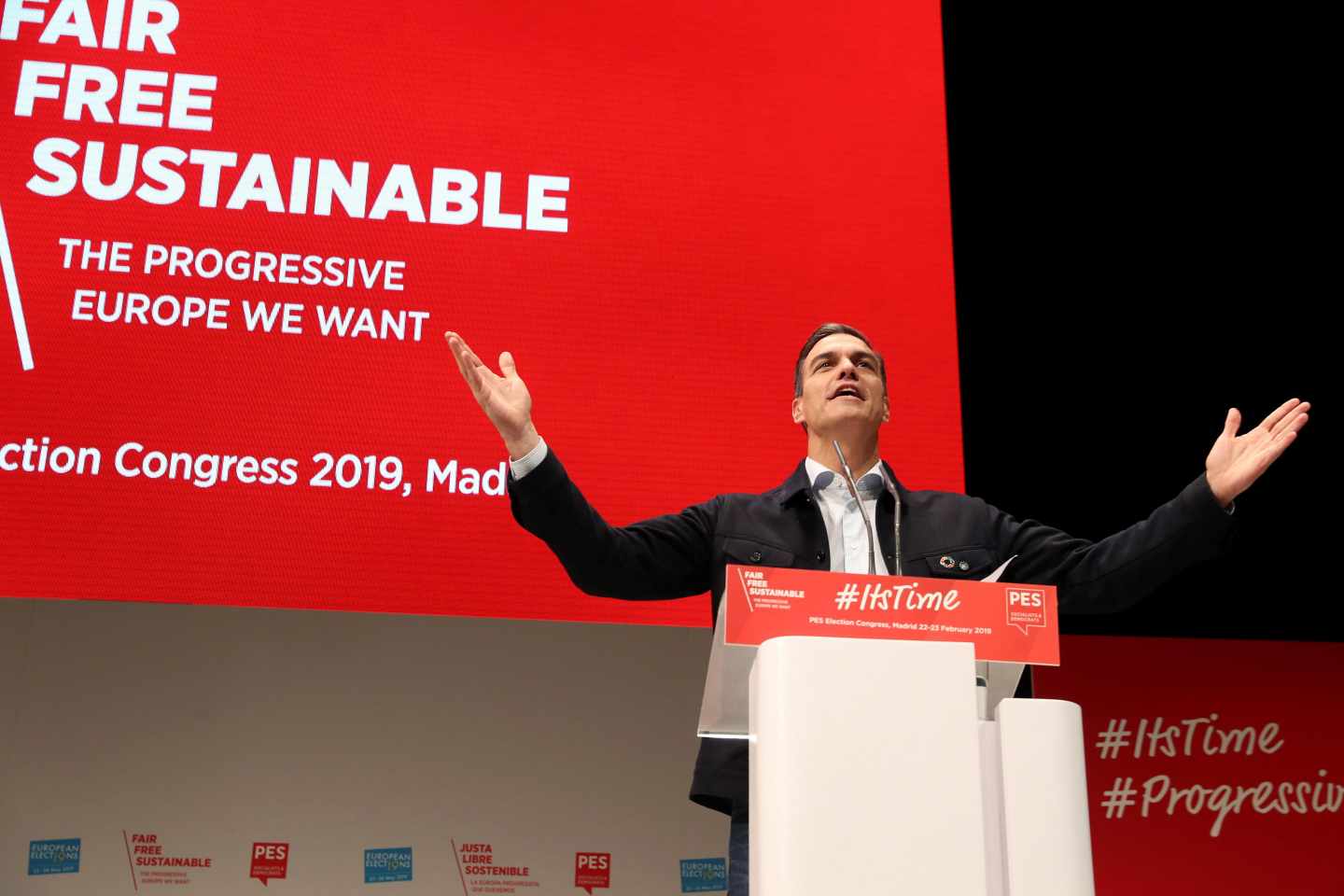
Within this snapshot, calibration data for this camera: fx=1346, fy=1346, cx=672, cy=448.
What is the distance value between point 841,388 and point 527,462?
72cm

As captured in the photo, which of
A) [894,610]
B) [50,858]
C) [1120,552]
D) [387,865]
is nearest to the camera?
[894,610]

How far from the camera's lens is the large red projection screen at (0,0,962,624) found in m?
3.07

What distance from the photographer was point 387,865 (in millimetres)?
Answer: 3762

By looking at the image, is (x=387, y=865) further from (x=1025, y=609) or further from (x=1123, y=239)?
(x=1123, y=239)

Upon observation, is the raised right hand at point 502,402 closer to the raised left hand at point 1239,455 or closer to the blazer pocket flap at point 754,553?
the blazer pocket flap at point 754,553

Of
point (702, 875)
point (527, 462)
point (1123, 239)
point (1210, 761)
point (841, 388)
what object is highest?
point (1123, 239)

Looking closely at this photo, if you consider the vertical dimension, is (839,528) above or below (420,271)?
below

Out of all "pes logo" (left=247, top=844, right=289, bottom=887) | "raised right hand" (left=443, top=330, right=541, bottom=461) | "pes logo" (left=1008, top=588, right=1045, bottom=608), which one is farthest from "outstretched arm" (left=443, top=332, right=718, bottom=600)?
"pes logo" (left=247, top=844, right=289, bottom=887)

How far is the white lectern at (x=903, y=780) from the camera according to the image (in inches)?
54.4

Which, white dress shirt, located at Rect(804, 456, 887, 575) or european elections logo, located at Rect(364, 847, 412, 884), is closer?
white dress shirt, located at Rect(804, 456, 887, 575)

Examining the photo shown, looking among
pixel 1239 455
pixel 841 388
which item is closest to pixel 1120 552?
pixel 1239 455

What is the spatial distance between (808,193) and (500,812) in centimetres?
194

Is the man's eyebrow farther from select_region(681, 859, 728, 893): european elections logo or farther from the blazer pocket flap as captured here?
select_region(681, 859, 728, 893): european elections logo

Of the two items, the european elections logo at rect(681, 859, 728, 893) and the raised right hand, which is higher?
the raised right hand
